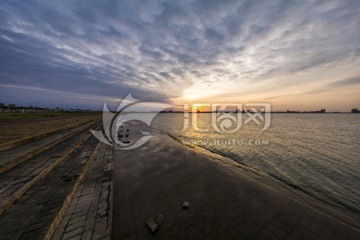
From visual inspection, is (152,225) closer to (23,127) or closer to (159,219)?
(159,219)

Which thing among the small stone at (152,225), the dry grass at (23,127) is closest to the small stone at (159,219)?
the small stone at (152,225)

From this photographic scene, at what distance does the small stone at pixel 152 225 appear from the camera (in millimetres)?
6945

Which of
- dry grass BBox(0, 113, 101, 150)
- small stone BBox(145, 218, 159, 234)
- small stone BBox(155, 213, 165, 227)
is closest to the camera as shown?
small stone BBox(145, 218, 159, 234)

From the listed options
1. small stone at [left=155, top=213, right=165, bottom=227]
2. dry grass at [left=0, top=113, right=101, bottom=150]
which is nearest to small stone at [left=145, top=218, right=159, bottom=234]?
small stone at [left=155, top=213, right=165, bottom=227]

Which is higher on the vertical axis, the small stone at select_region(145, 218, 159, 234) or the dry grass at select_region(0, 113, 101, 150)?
the dry grass at select_region(0, 113, 101, 150)

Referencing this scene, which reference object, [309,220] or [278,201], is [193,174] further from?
[309,220]

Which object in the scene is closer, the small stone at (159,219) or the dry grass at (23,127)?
the small stone at (159,219)

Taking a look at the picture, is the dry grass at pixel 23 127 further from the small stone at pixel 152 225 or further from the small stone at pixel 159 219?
the small stone at pixel 159 219

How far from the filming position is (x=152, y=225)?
23.4 feet

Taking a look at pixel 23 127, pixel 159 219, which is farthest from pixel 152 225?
pixel 23 127

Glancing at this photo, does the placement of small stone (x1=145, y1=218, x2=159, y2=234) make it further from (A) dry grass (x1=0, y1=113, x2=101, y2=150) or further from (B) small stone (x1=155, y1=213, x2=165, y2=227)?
(A) dry grass (x1=0, y1=113, x2=101, y2=150)

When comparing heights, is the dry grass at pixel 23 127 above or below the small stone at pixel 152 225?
above

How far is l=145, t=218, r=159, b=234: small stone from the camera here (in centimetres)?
695

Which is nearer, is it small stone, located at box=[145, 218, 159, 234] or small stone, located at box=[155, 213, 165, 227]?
small stone, located at box=[145, 218, 159, 234]
